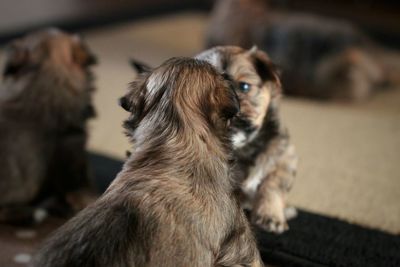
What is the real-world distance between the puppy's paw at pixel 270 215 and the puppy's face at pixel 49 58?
0.82m

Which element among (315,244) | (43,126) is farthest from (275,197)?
(43,126)

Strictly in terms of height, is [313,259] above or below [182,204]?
below

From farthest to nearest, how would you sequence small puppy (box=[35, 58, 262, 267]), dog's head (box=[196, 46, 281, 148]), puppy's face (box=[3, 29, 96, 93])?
puppy's face (box=[3, 29, 96, 93]) → dog's head (box=[196, 46, 281, 148]) → small puppy (box=[35, 58, 262, 267])

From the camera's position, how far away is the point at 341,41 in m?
3.50

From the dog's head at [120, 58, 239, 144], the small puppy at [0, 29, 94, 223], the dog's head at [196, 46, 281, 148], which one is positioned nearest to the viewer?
the dog's head at [120, 58, 239, 144]

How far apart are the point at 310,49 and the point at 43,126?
200 cm

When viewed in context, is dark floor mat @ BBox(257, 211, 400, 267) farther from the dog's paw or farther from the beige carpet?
the beige carpet

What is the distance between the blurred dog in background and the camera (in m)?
3.39

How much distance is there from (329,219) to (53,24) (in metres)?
3.19

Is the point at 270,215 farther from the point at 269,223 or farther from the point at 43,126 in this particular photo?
the point at 43,126

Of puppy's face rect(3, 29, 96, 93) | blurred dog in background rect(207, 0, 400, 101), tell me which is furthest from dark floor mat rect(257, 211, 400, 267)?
blurred dog in background rect(207, 0, 400, 101)

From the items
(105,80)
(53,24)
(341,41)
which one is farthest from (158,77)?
(53,24)

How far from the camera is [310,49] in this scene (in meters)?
3.46

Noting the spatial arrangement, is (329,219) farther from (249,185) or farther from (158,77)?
(158,77)
